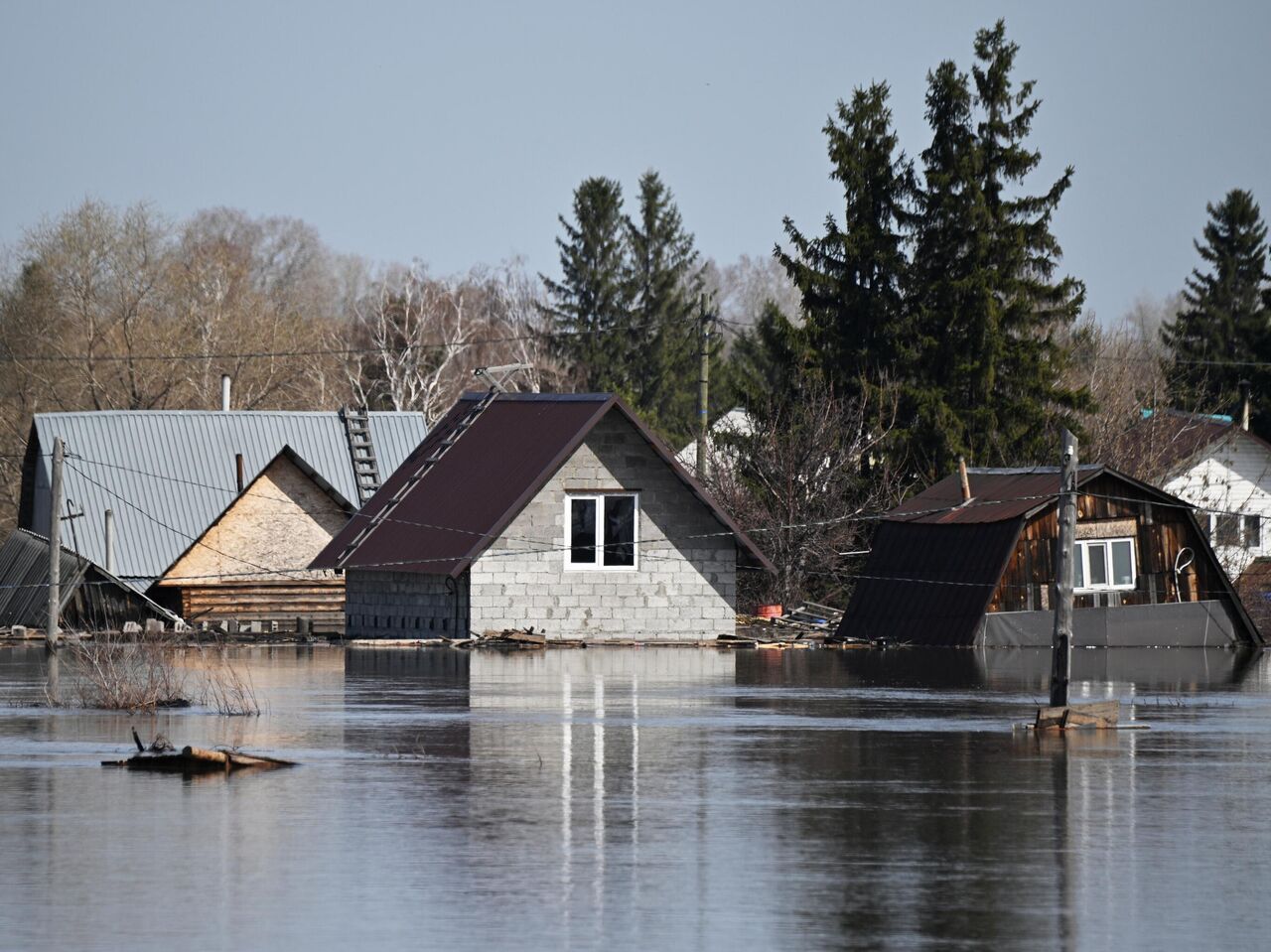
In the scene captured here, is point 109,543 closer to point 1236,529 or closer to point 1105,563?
point 1105,563

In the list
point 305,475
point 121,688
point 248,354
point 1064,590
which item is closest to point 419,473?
point 305,475

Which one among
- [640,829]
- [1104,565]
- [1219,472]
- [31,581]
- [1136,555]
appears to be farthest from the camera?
[1219,472]

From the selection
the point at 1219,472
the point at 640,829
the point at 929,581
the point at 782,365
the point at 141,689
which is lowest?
the point at 640,829

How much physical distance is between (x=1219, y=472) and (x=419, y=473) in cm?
3720

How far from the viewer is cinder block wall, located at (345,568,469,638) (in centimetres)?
4166

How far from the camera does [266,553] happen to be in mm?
49500

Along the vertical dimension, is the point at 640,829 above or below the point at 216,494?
below

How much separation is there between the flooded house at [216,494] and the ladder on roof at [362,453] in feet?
0.13

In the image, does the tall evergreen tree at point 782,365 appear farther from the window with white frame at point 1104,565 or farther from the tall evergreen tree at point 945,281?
the window with white frame at point 1104,565

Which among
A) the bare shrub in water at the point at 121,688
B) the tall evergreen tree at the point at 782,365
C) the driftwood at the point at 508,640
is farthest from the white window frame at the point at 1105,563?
the bare shrub in water at the point at 121,688

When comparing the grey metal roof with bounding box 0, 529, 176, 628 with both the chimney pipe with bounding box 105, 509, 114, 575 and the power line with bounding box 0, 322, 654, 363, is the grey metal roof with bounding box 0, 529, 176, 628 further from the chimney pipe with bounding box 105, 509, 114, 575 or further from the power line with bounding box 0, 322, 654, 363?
the power line with bounding box 0, 322, 654, 363

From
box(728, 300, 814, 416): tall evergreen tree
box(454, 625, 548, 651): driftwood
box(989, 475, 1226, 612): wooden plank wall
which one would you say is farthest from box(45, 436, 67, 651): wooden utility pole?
box(728, 300, 814, 416): tall evergreen tree

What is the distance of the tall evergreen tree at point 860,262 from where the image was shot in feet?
198

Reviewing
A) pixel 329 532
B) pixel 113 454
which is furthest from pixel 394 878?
pixel 113 454
